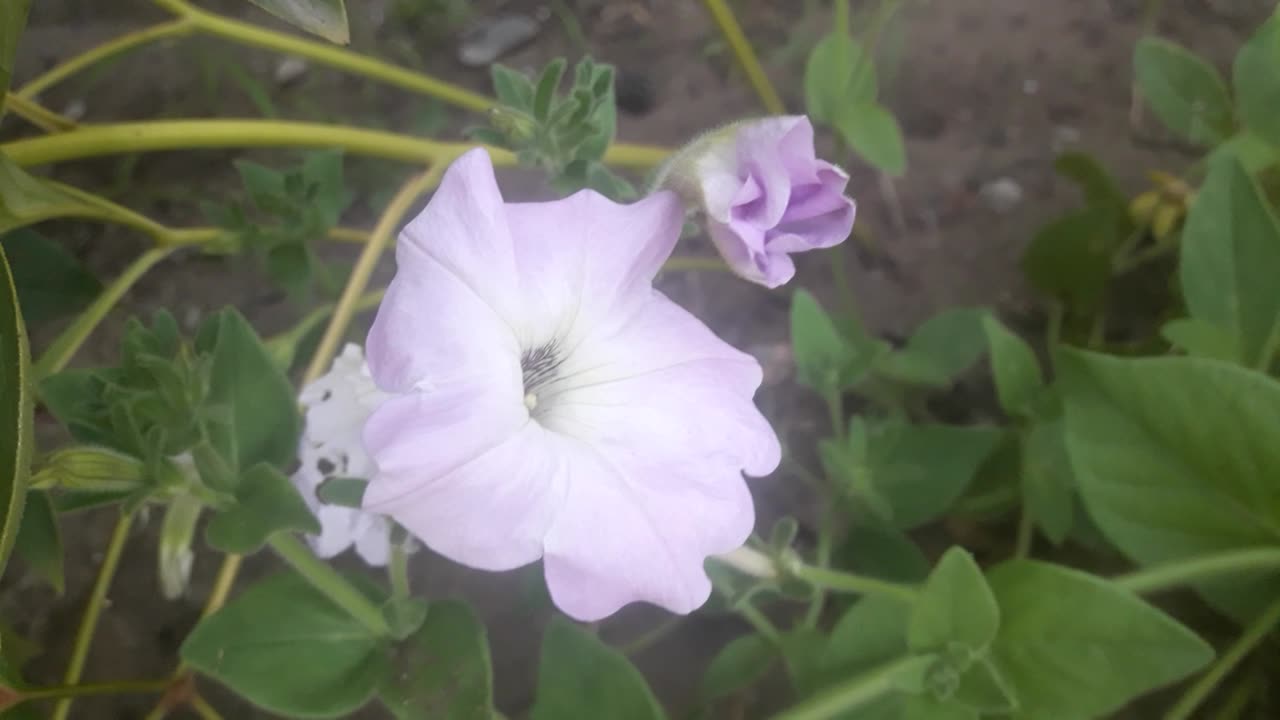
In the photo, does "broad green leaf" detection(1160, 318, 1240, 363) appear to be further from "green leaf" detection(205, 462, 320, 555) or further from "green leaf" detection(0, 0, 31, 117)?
"green leaf" detection(0, 0, 31, 117)

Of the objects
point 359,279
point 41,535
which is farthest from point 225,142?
Result: point 41,535

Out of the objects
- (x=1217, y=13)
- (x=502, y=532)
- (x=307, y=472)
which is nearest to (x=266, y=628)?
(x=307, y=472)

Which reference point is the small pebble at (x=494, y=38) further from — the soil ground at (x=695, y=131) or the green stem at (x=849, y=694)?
the green stem at (x=849, y=694)

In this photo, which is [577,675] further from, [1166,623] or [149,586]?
[149,586]

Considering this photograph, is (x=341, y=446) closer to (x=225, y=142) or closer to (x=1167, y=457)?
(x=225, y=142)

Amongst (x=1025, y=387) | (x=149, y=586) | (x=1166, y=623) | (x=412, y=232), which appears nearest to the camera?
(x=412, y=232)
